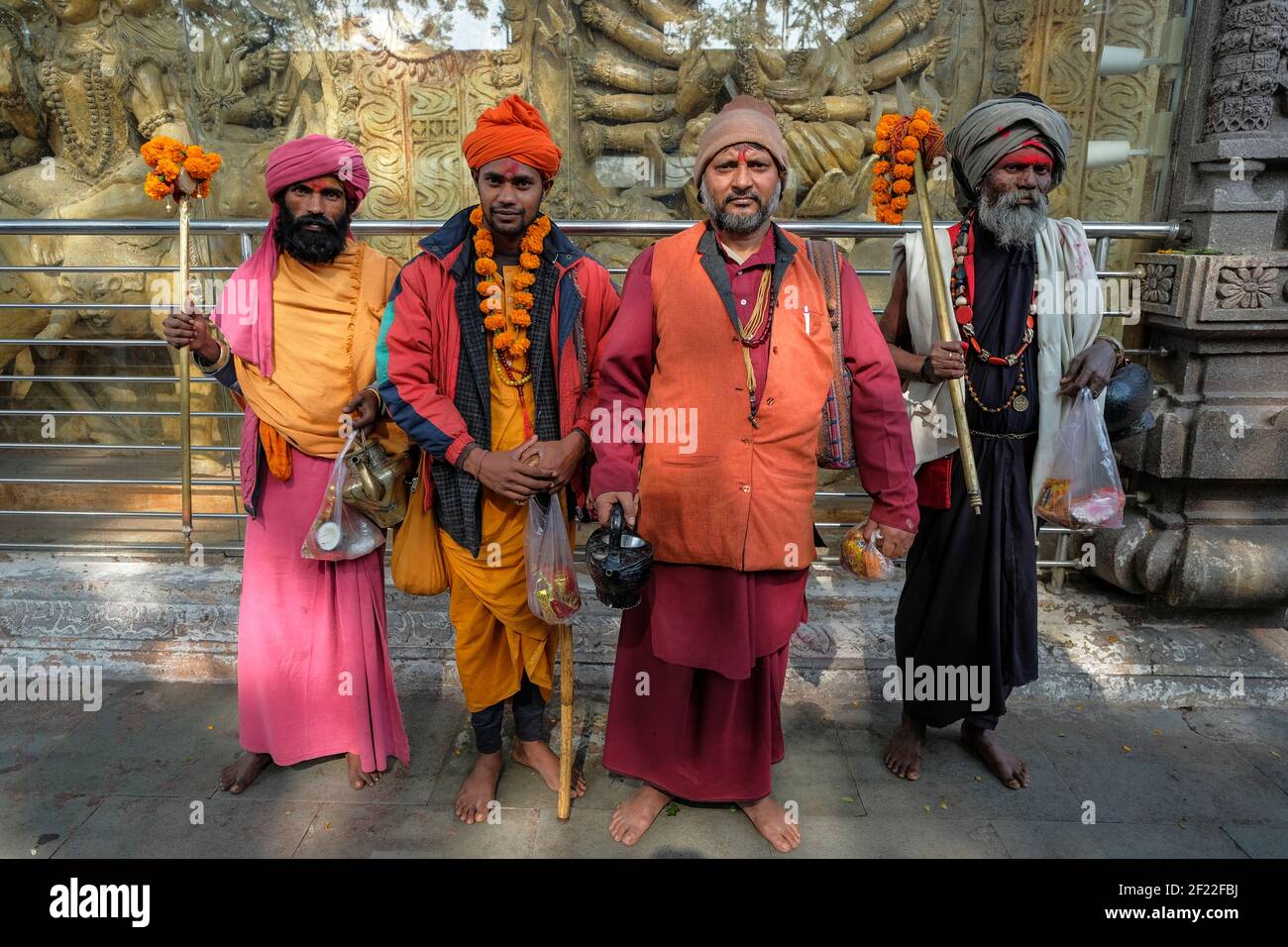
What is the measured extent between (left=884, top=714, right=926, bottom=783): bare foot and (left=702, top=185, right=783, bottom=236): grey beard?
1833 mm

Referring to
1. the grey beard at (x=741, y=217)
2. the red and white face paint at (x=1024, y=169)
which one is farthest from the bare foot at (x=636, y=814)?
the red and white face paint at (x=1024, y=169)

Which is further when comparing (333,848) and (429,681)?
(429,681)

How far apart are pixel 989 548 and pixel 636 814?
145 centimetres

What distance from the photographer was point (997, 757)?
112 inches

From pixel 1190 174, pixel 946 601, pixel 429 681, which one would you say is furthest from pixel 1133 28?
pixel 429 681

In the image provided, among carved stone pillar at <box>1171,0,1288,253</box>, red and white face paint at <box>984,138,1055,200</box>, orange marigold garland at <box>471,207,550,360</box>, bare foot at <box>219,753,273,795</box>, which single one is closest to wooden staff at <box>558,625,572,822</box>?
orange marigold garland at <box>471,207,550,360</box>

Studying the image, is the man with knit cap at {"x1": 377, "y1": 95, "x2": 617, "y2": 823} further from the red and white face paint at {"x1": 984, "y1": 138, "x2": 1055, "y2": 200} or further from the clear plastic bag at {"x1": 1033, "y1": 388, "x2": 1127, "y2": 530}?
the clear plastic bag at {"x1": 1033, "y1": 388, "x2": 1127, "y2": 530}

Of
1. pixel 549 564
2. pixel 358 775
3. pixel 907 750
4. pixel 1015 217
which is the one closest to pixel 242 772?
pixel 358 775

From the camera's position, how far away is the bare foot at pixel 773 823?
251cm

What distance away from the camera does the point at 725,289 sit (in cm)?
224

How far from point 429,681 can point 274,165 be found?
6.82 feet

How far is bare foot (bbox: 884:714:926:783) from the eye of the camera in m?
2.85

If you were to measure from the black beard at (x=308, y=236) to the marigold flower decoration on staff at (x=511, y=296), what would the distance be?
428mm

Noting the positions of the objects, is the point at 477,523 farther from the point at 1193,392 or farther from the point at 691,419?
the point at 1193,392
